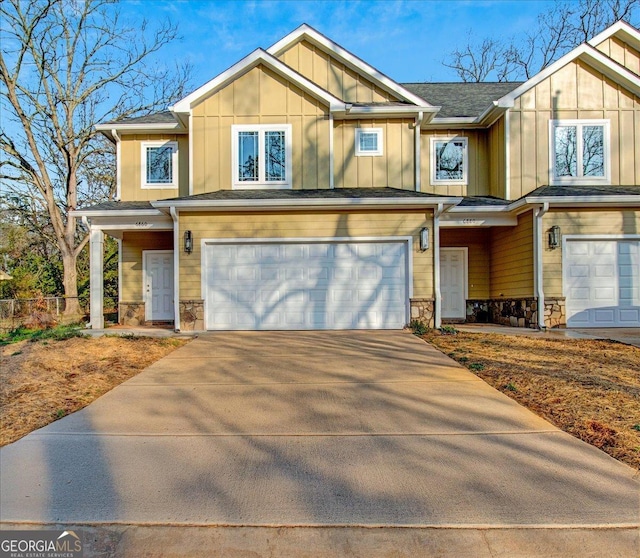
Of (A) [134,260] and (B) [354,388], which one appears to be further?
(A) [134,260]

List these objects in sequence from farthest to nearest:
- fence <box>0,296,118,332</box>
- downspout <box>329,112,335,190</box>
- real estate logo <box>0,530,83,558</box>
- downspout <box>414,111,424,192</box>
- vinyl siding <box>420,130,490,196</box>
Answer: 1. fence <box>0,296,118,332</box>
2. vinyl siding <box>420,130,490,196</box>
3. downspout <box>414,111,424,192</box>
4. downspout <box>329,112,335,190</box>
5. real estate logo <box>0,530,83,558</box>

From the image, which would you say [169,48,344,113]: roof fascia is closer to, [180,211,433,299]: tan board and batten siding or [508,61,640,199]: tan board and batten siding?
[180,211,433,299]: tan board and batten siding

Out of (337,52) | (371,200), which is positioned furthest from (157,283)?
(337,52)

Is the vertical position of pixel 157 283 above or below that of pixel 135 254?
below

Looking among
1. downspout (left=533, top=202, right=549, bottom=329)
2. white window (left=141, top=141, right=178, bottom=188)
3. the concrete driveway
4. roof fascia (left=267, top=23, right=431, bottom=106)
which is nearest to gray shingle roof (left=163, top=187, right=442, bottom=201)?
white window (left=141, top=141, right=178, bottom=188)

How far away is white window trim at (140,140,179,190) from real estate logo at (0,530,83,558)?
11.0 m

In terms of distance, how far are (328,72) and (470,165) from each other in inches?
193

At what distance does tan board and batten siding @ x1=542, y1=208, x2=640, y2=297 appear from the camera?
34.8 ft

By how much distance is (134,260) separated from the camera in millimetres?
12930

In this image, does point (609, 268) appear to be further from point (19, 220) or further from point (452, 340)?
point (19, 220)

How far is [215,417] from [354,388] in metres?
1.76

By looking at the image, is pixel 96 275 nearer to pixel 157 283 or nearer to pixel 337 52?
Result: pixel 157 283

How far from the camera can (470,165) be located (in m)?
12.8

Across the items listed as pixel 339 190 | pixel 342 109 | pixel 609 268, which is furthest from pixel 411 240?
pixel 609 268
